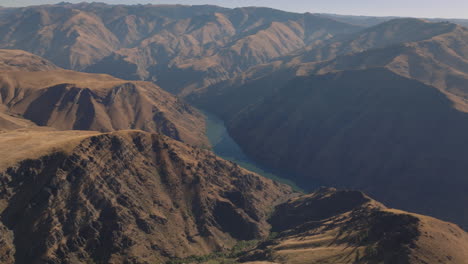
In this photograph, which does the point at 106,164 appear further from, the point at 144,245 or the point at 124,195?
the point at 144,245

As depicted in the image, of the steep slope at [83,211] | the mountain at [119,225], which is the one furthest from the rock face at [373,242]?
the steep slope at [83,211]

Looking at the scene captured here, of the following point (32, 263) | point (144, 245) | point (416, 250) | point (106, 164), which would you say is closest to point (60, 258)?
point (32, 263)

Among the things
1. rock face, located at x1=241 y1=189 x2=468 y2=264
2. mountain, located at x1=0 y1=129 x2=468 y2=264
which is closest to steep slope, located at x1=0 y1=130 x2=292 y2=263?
mountain, located at x1=0 y1=129 x2=468 y2=264

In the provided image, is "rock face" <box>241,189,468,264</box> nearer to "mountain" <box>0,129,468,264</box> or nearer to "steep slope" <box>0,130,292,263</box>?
"mountain" <box>0,129,468,264</box>

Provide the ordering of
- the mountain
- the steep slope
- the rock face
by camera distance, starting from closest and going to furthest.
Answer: the rock face → the mountain → the steep slope

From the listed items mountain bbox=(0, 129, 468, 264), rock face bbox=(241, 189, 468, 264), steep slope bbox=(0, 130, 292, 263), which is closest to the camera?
rock face bbox=(241, 189, 468, 264)

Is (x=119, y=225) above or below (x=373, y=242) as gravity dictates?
below

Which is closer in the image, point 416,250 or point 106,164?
point 416,250

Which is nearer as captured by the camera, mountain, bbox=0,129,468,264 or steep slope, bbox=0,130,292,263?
mountain, bbox=0,129,468,264

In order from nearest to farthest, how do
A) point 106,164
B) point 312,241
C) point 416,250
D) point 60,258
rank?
point 416,250 → point 60,258 → point 312,241 → point 106,164

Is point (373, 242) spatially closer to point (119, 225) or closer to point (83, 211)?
point (119, 225)

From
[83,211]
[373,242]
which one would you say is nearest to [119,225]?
[83,211]
